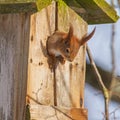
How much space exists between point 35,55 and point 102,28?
1.38 m

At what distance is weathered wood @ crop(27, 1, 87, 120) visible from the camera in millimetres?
2625

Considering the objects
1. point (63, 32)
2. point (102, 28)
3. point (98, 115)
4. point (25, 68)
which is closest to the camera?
point (25, 68)

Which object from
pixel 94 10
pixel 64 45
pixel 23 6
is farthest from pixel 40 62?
pixel 94 10

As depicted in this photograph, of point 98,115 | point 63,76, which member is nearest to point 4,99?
Answer: point 63,76

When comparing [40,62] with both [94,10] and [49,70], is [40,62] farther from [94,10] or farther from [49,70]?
[94,10]

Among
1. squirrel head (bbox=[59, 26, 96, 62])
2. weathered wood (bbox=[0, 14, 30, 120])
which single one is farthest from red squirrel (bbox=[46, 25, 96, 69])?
weathered wood (bbox=[0, 14, 30, 120])

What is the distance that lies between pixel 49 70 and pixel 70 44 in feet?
0.56

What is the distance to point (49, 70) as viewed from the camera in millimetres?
2734

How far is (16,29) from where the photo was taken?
2666 mm

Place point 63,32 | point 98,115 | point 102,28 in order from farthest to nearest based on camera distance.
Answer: point 102,28 < point 98,115 < point 63,32

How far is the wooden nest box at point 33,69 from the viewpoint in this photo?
2.59 m

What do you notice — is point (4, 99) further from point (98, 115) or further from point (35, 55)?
point (98, 115)

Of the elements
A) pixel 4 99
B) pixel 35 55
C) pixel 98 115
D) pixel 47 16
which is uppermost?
pixel 47 16

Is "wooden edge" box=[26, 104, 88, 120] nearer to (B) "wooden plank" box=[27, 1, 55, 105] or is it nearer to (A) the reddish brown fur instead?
Answer: (B) "wooden plank" box=[27, 1, 55, 105]
